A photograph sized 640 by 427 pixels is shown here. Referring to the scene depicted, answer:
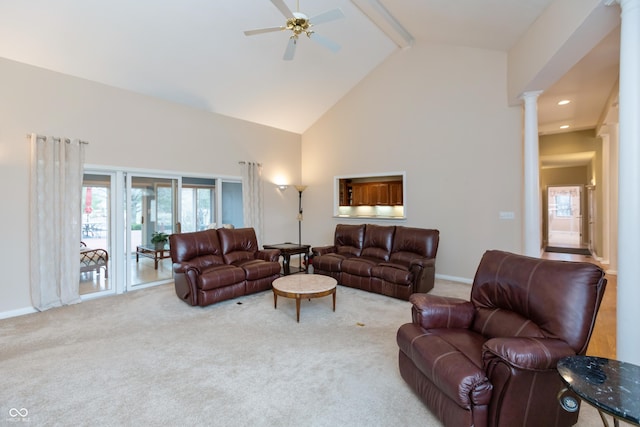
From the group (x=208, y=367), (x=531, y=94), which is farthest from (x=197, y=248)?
(x=531, y=94)

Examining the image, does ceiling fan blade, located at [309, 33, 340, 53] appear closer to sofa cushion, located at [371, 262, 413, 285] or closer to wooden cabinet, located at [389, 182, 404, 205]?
sofa cushion, located at [371, 262, 413, 285]

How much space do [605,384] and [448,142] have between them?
15.9 feet

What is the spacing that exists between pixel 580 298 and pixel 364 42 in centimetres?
530

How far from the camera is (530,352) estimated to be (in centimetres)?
158

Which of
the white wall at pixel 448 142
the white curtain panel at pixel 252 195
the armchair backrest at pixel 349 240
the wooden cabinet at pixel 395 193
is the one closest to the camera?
the white wall at pixel 448 142

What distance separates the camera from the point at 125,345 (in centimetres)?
307

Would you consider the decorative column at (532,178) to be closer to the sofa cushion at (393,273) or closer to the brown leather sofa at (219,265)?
the sofa cushion at (393,273)

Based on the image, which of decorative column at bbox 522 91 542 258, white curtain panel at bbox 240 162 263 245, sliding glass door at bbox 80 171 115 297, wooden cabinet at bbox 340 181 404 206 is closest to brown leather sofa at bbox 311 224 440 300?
decorative column at bbox 522 91 542 258

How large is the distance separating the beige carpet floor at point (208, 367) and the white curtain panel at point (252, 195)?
105 inches

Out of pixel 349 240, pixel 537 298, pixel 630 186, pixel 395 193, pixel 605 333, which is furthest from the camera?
pixel 395 193

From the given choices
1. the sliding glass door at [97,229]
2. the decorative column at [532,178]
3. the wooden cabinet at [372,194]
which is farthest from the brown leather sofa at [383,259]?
the sliding glass door at [97,229]

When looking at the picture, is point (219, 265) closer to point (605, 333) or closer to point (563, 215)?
point (605, 333)

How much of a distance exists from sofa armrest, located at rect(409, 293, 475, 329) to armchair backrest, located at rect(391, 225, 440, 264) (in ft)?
8.06

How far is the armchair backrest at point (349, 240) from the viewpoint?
5.75 metres
